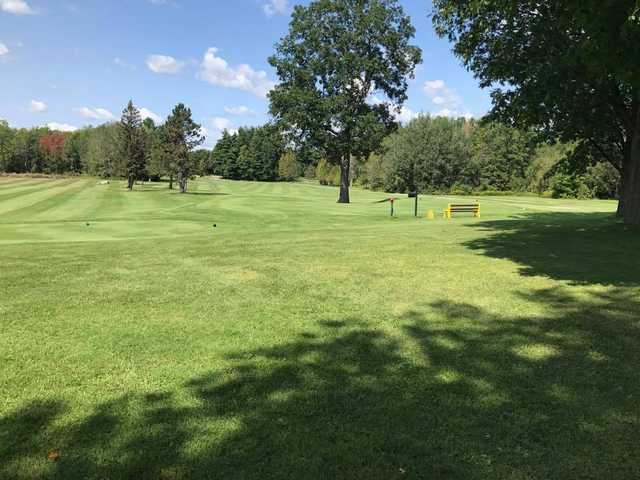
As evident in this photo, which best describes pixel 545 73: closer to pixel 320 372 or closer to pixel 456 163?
pixel 320 372

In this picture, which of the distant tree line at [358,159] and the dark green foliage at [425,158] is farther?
the dark green foliage at [425,158]

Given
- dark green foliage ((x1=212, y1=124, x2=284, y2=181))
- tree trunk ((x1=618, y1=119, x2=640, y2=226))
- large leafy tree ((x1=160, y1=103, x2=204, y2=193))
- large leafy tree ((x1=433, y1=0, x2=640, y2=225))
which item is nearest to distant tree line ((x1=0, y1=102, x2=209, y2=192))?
large leafy tree ((x1=160, y1=103, x2=204, y2=193))

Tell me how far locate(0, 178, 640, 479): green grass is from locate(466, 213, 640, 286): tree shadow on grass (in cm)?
14

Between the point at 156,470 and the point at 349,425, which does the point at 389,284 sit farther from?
→ the point at 156,470

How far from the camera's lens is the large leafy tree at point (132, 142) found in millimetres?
63938

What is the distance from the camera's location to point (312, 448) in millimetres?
3576

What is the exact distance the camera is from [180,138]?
187 ft

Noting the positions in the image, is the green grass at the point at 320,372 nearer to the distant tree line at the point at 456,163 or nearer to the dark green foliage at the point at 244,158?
the distant tree line at the point at 456,163

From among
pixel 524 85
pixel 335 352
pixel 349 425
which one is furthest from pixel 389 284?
pixel 524 85

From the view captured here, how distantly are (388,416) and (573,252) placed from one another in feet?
33.0

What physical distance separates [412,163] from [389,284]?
260ft

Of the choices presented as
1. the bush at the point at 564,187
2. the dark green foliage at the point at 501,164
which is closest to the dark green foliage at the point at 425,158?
the dark green foliage at the point at 501,164

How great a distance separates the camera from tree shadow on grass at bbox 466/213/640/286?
30.7ft

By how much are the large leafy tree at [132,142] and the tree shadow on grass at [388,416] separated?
6472 centimetres
